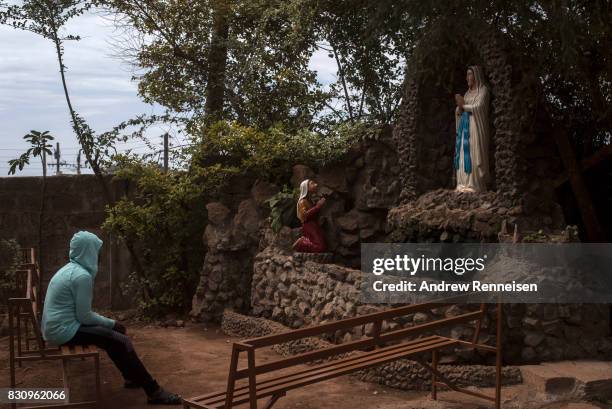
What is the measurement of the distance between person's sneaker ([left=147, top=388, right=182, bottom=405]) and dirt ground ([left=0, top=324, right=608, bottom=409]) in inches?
3.5

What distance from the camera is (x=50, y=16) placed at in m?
11.6

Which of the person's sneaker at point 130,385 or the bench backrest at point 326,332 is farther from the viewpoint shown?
the person's sneaker at point 130,385

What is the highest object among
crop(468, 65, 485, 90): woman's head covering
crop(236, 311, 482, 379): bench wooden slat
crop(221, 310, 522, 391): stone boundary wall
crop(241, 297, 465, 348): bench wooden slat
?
crop(468, 65, 485, 90): woman's head covering

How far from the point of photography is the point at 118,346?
629 centimetres

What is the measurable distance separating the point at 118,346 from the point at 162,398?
577mm

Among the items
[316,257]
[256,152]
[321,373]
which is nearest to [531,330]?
[321,373]

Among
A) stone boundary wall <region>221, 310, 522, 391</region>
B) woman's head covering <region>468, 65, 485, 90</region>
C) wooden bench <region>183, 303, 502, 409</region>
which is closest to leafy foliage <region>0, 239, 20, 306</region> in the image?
stone boundary wall <region>221, 310, 522, 391</region>

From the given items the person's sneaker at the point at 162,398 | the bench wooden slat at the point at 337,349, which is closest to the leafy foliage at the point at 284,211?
the person's sneaker at the point at 162,398

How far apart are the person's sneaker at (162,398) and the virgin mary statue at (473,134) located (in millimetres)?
4240

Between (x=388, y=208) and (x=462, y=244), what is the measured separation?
1.95 metres

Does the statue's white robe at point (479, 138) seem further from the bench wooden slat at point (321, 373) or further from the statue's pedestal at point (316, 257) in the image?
the bench wooden slat at point (321, 373)

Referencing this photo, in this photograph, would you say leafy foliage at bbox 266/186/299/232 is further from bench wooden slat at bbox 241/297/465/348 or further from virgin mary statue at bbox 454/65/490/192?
bench wooden slat at bbox 241/297/465/348

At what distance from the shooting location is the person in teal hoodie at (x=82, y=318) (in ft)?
19.8

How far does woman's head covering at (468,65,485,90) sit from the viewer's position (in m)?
8.81
